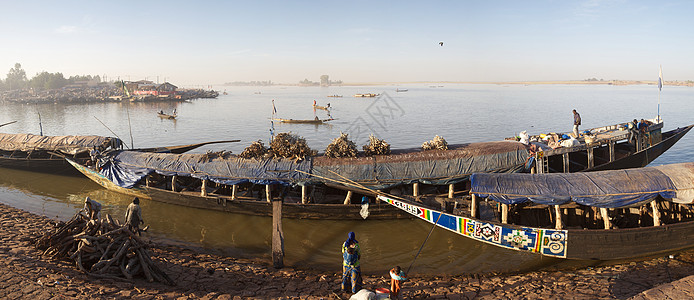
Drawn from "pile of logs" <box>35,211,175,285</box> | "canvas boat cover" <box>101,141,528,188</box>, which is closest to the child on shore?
"pile of logs" <box>35,211,175,285</box>

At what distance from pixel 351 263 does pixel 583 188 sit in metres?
5.64

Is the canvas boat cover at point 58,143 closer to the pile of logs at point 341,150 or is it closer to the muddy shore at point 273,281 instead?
the muddy shore at point 273,281

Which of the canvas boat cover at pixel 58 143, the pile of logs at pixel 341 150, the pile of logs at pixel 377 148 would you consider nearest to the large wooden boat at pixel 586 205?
the pile of logs at pixel 377 148

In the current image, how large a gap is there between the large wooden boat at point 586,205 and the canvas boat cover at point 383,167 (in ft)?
6.30

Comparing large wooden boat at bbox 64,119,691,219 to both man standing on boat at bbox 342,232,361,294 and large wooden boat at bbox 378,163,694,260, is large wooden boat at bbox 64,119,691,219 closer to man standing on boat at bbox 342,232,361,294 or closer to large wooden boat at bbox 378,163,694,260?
large wooden boat at bbox 378,163,694,260

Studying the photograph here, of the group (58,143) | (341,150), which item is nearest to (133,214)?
(341,150)

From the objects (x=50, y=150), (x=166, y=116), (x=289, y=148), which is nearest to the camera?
(x=289, y=148)

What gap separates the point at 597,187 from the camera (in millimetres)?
8586

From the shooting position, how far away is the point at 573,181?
8.85 meters

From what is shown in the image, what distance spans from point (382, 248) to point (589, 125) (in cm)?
3799

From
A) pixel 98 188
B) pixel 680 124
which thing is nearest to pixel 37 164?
pixel 98 188

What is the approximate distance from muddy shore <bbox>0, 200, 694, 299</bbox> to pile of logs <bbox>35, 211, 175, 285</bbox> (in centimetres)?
18

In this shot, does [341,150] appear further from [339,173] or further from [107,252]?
[107,252]

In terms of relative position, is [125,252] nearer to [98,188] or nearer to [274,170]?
[274,170]
